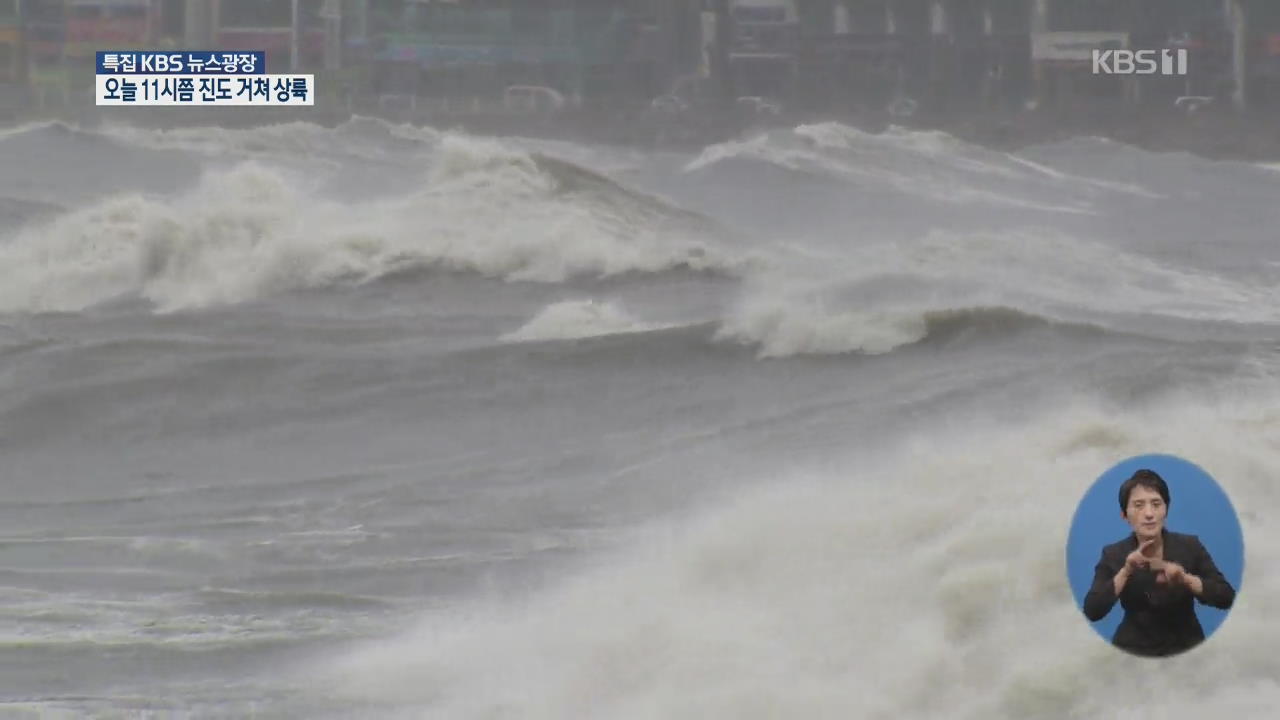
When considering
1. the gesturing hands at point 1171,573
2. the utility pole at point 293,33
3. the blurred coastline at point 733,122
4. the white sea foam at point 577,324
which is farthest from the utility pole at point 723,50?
the gesturing hands at point 1171,573

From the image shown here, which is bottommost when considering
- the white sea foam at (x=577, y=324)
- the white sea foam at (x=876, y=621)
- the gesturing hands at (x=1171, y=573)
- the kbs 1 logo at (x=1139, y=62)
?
the white sea foam at (x=876, y=621)

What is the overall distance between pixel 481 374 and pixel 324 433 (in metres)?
2.02

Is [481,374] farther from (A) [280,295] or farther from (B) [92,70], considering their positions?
(B) [92,70]

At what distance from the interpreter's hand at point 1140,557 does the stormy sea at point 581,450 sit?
1.11 metres

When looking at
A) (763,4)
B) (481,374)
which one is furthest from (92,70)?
(481,374)

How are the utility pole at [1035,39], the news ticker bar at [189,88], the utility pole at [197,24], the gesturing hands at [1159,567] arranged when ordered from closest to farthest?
the gesturing hands at [1159,567] → the news ticker bar at [189,88] → the utility pole at [197,24] → the utility pole at [1035,39]

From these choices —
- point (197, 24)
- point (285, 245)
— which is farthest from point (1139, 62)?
point (285, 245)

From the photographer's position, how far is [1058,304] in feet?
51.6

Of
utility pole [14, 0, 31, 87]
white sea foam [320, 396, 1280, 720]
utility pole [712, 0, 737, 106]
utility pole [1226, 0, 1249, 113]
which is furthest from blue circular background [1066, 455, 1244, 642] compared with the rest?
utility pole [1226, 0, 1249, 113]

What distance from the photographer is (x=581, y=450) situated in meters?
10.8

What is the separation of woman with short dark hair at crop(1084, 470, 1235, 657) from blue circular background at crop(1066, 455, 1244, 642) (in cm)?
2

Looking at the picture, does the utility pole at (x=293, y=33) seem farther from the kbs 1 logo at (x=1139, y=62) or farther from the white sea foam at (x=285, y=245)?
the kbs 1 logo at (x=1139, y=62)

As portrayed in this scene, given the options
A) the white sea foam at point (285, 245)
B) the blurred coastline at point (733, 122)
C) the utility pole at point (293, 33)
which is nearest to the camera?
the white sea foam at point (285, 245)

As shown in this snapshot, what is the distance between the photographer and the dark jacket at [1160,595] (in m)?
3.52
